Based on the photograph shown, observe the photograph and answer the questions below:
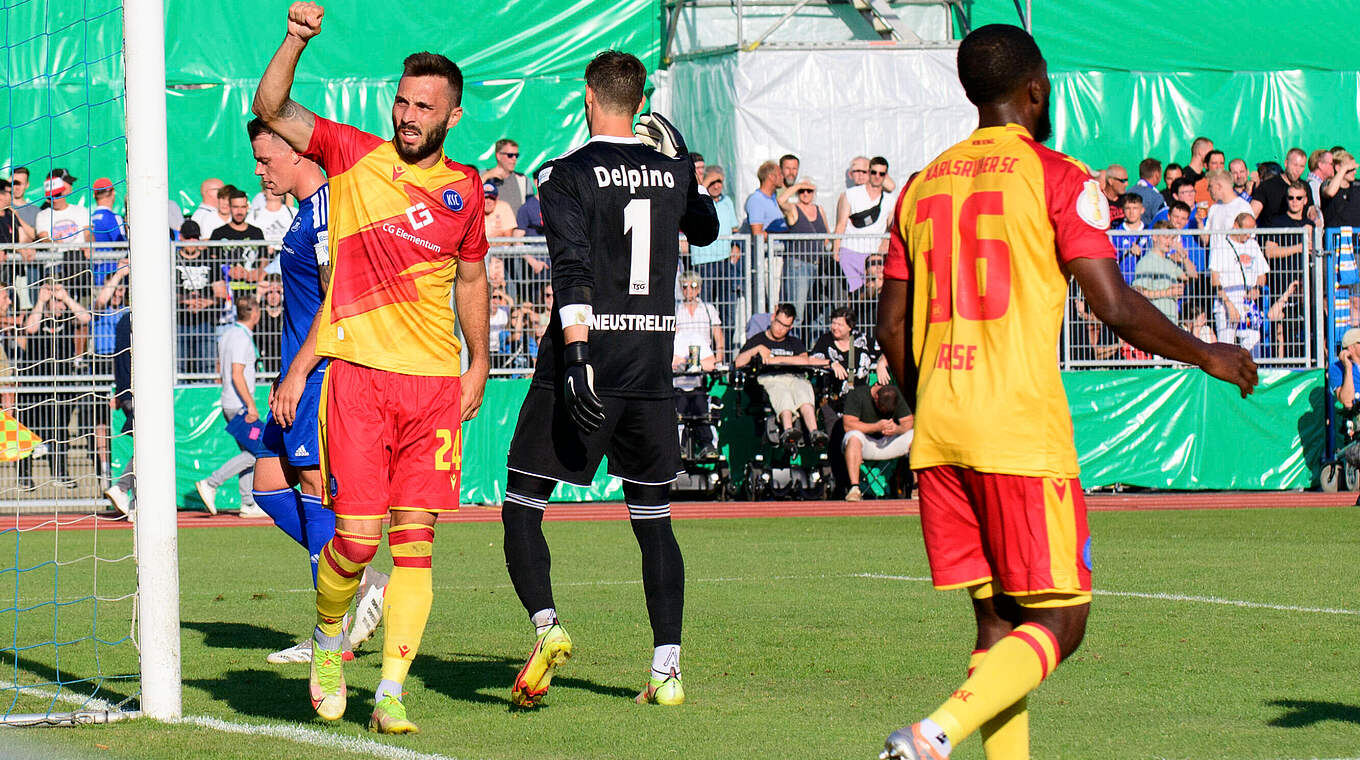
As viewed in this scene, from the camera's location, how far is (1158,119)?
25.2 meters

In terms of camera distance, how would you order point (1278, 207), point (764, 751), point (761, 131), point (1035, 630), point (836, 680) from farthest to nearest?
point (761, 131), point (1278, 207), point (836, 680), point (764, 751), point (1035, 630)

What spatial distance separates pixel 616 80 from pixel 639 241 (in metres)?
0.63

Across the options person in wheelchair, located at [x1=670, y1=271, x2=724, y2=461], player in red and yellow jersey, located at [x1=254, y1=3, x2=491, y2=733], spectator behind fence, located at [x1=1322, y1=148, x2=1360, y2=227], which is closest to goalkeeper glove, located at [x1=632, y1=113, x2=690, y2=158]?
player in red and yellow jersey, located at [x1=254, y1=3, x2=491, y2=733]

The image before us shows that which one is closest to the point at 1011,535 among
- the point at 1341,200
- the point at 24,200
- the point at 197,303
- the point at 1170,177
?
the point at 197,303

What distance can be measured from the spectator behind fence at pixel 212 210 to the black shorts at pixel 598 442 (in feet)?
44.6

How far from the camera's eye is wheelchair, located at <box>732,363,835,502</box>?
1886cm

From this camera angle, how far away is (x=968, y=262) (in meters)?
4.81

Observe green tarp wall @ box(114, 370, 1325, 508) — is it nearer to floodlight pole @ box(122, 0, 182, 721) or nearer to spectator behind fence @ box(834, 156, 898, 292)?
spectator behind fence @ box(834, 156, 898, 292)

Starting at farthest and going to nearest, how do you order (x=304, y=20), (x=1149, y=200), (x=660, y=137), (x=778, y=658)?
1. (x=1149, y=200)
2. (x=778, y=658)
3. (x=660, y=137)
4. (x=304, y=20)

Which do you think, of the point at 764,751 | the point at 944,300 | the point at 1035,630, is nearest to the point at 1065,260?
the point at 944,300

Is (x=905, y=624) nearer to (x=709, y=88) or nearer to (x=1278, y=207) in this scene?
(x=1278, y=207)

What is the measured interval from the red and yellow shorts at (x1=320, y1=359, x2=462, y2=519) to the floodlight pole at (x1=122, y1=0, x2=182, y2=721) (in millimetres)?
627

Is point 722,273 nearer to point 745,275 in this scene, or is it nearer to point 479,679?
point 745,275

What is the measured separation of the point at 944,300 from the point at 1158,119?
2146cm
